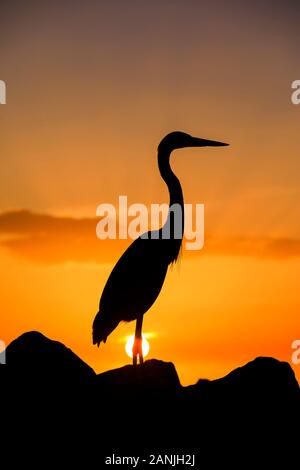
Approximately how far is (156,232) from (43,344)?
11.7 feet

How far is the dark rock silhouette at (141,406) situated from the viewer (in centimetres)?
1340

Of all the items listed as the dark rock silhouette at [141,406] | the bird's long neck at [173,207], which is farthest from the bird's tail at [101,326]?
the dark rock silhouette at [141,406]

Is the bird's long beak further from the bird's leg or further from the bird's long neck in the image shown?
the bird's leg

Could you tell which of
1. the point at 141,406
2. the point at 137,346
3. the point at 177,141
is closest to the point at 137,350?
the point at 137,346

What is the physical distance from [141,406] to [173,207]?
4333mm

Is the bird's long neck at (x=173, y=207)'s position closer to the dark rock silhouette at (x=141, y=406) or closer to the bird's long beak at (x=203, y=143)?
the bird's long beak at (x=203, y=143)

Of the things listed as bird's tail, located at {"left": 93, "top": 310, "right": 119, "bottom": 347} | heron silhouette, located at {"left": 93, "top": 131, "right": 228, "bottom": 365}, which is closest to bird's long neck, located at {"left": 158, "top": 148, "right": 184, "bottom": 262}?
heron silhouette, located at {"left": 93, "top": 131, "right": 228, "bottom": 365}

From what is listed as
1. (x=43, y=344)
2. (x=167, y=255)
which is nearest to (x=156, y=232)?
(x=167, y=255)

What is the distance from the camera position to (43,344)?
557 inches

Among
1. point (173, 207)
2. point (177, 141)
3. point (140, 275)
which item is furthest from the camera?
point (177, 141)

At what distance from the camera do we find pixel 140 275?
16.2 metres

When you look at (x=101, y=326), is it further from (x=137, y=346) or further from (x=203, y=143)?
(x=203, y=143)

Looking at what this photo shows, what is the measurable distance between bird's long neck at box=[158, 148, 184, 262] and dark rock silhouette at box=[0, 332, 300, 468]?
299 centimetres

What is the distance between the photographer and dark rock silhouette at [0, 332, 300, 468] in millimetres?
13398
